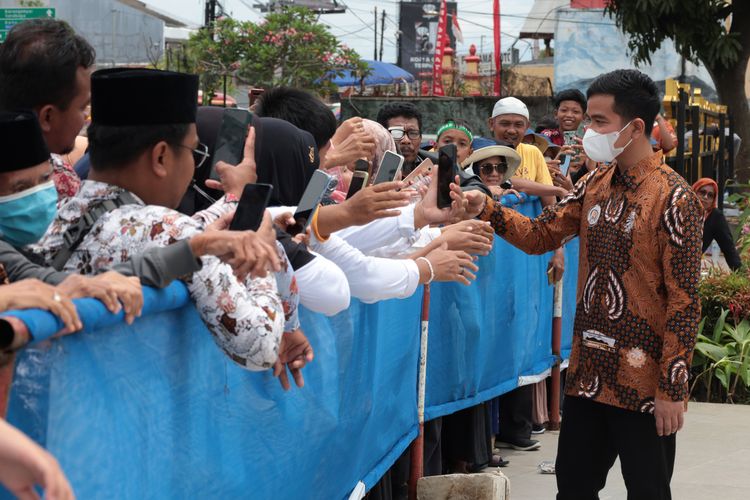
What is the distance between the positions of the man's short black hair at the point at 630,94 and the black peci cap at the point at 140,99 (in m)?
2.35

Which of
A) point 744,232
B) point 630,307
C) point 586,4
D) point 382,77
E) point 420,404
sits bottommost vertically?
point 420,404

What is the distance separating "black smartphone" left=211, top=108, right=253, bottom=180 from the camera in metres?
3.37

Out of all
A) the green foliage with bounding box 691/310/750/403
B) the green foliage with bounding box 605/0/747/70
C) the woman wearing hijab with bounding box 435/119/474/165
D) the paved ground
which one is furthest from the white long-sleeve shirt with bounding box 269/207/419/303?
the green foliage with bounding box 605/0/747/70

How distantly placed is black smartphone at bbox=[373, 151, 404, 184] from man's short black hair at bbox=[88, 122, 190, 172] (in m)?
1.60

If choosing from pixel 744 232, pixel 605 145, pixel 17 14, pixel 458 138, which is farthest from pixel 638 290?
pixel 17 14

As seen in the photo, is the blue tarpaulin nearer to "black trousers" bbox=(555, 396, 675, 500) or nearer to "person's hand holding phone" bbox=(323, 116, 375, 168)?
"person's hand holding phone" bbox=(323, 116, 375, 168)

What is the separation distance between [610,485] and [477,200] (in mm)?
2278

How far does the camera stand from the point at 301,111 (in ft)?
16.0

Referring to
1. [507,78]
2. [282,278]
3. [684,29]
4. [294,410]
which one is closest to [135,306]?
[282,278]

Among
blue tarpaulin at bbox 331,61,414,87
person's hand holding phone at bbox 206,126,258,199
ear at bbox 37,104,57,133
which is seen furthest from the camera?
blue tarpaulin at bbox 331,61,414,87

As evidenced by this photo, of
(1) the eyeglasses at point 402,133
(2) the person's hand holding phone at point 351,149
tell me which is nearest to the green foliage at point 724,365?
(1) the eyeglasses at point 402,133

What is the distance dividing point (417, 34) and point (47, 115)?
70314 mm

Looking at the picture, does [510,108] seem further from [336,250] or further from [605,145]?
[336,250]

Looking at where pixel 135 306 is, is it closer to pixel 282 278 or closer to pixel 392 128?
pixel 282 278
